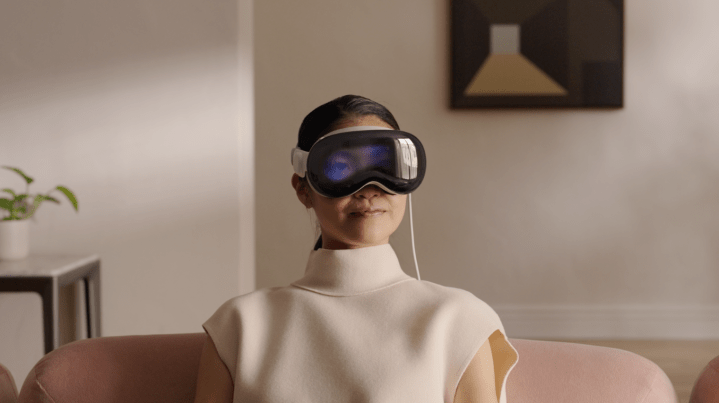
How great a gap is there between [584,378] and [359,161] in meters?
0.44

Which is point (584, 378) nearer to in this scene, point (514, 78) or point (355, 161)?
point (355, 161)

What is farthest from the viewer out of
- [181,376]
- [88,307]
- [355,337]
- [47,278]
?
[88,307]

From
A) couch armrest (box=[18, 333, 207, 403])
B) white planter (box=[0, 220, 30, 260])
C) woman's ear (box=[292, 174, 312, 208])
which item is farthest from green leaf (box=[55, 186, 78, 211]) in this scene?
woman's ear (box=[292, 174, 312, 208])

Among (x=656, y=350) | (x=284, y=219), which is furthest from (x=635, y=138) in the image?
(x=284, y=219)

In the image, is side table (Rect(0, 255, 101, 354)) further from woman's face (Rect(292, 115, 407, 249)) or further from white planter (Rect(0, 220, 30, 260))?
woman's face (Rect(292, 115, 407, 249))

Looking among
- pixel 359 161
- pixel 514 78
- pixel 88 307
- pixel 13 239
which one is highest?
pixel 514 78

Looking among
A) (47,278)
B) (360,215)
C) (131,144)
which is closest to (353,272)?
(360,215)

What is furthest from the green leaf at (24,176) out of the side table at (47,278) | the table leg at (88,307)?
the table leg at (88,307)

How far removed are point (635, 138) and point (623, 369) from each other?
8.90 feet

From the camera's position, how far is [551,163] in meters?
3.26

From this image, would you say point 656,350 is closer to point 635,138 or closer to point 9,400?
point 635,138

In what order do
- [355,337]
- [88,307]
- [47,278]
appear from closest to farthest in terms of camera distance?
[355,337] → [47,278] → [88,307]

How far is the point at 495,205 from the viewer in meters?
3.28

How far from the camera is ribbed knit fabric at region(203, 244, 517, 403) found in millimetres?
736
